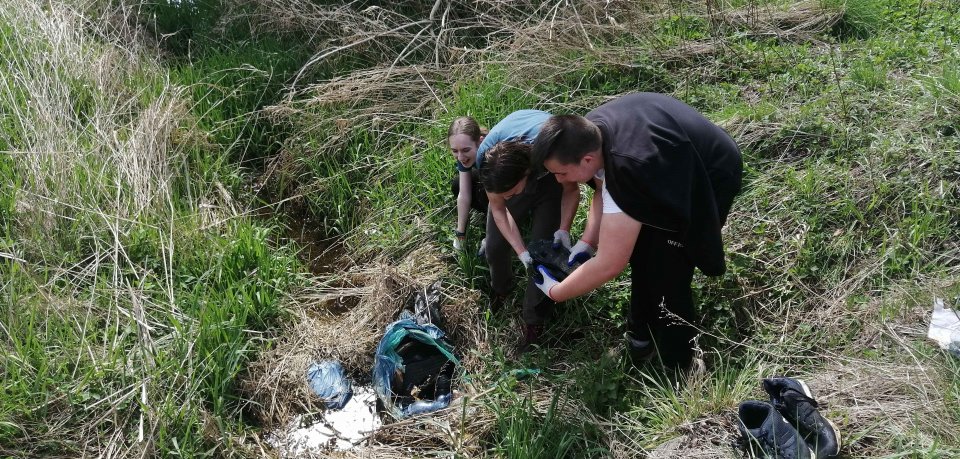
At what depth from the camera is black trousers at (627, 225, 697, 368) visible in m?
3.07

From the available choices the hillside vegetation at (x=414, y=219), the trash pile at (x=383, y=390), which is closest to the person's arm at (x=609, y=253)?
the hillside vegetation at (x=414, y=219)

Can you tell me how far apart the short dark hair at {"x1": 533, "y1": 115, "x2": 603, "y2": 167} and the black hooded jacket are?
0.31ft

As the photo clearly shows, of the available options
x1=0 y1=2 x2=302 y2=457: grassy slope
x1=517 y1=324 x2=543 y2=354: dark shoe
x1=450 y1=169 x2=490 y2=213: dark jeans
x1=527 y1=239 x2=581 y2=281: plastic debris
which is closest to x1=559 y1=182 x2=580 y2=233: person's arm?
x1=527 y1=239 x2=581 y2=281: plastic debris

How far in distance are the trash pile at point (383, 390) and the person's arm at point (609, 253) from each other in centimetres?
100

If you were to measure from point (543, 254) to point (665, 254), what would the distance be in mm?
546

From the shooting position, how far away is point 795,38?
16.8 feet

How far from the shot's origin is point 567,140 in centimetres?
268

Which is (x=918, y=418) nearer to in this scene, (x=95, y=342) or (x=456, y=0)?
(x=95, y=342)

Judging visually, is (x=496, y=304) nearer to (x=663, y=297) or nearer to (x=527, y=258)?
(x=527, y=258)

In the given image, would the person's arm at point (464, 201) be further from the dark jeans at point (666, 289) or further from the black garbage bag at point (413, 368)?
the dark jeans at point (666, 289)

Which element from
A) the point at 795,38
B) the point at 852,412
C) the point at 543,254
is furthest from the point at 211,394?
the point at 795,38

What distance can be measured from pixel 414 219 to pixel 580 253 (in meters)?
1.56

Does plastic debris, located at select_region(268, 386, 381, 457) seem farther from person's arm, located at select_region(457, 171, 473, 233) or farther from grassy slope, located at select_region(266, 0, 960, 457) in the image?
person's arm, located at select_region(457, 171, 473, 233)

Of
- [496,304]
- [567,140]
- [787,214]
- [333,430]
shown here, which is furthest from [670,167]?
[333,430]
